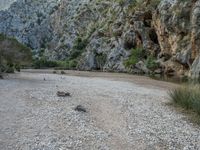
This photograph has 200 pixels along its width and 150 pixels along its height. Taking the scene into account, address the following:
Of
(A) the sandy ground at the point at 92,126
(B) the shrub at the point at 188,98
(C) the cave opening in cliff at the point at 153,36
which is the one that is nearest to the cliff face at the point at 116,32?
(C) the cave opening in cliff at the point at 153,36

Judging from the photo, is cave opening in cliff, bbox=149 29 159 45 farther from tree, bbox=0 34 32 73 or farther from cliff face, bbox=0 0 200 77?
tree, bbox=0 34 32 73

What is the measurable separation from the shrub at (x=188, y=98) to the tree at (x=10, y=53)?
3254 centimetres

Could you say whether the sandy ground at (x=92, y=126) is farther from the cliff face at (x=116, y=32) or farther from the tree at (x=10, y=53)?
the tree at (x=10, y=53)

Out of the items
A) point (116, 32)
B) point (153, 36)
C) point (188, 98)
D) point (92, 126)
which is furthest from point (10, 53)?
point (92, 126)

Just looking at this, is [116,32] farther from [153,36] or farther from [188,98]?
[188,98]

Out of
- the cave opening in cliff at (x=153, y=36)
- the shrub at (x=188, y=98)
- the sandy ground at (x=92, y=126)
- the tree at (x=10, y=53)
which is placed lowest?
the sandy ground at (x=92, y=126)

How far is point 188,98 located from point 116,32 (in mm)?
70487

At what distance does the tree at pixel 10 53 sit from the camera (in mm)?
51325

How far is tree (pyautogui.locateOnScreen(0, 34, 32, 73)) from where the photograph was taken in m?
51.3

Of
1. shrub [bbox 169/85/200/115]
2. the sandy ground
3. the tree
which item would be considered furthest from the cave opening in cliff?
the sandy ground

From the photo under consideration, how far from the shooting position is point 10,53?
54.3 meters

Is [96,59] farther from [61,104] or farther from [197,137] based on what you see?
[197,137]

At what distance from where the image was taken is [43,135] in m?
→ 12.7

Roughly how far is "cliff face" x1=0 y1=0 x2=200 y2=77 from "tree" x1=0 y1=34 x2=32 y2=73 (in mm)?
22520
